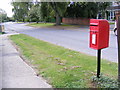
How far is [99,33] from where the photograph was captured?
Result: 388 cm

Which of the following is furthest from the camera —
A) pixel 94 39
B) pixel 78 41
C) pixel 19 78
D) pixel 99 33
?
pixel 78 41

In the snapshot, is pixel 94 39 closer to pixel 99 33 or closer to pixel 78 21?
pixel 99 33

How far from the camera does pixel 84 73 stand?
15.7 ft

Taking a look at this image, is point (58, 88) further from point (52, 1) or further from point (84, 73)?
point (52, 1)

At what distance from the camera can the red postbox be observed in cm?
387

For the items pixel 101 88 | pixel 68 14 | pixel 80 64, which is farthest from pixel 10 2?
pixel 101 88

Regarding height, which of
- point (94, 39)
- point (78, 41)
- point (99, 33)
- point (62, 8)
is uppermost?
point (62, 8)

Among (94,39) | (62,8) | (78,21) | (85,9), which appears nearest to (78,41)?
(94,39)

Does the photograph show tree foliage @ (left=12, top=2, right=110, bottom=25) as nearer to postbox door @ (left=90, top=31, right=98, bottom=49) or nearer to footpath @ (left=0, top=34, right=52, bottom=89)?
footpath @ (left=0, top=34, right=52, bottom=89)

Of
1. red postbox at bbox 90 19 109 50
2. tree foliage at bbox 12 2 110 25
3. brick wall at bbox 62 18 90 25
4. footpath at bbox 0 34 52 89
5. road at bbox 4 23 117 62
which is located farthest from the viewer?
brick wall at bbox 62 18 90 25

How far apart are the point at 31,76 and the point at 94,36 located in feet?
6.65

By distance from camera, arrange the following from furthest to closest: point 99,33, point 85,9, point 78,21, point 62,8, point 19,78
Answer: point 78,21 < point 85,9 < point 62,8 < point 19,78 < point 99,33

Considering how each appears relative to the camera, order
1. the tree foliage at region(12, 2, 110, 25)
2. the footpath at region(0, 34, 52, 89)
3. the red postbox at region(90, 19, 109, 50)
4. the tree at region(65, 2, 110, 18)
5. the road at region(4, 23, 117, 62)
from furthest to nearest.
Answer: the tree at region(65, 2, 110, 18) < the tree foliage at region(12, 2, 110, 25) < the road at region(4, 23, 117, 62) < the footpath at region(0, 34, 52, 89) < the red postbox at region(90, 19, 109, 50)

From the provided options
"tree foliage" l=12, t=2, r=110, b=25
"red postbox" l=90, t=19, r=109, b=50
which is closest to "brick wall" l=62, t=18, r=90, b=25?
"tree foliage" l=12, t=2, r=110, b=25
